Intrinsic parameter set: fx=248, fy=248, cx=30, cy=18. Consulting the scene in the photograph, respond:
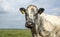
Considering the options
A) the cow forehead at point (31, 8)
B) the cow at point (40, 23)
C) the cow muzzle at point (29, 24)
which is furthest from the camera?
the cow forehead at point (31, 8)

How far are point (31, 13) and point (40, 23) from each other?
0.87 meters

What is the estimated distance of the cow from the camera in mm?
13531

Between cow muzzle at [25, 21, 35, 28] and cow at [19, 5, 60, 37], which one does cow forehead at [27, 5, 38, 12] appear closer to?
cow at [19, 5, 60, 37]

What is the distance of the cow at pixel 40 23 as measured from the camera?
1353 cm

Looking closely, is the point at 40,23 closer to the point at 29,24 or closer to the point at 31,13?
the point at 31,13

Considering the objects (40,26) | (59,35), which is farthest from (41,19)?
(59,35)

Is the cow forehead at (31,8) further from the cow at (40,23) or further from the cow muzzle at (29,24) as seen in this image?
the cow muzzle at (29,24)

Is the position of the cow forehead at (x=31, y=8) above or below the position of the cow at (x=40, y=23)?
above

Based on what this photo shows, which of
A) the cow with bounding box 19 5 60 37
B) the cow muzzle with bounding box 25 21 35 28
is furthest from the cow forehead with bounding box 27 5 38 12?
the cow muzzle with bounding box 25 21 35 28

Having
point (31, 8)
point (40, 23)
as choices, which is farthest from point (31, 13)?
point (40, 23)

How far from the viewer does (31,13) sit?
13516 millimetres

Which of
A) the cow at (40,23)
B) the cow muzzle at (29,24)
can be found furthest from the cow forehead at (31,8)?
the cow muzzle at (29,24)

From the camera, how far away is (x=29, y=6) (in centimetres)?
1398

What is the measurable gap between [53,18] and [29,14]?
1.83m
